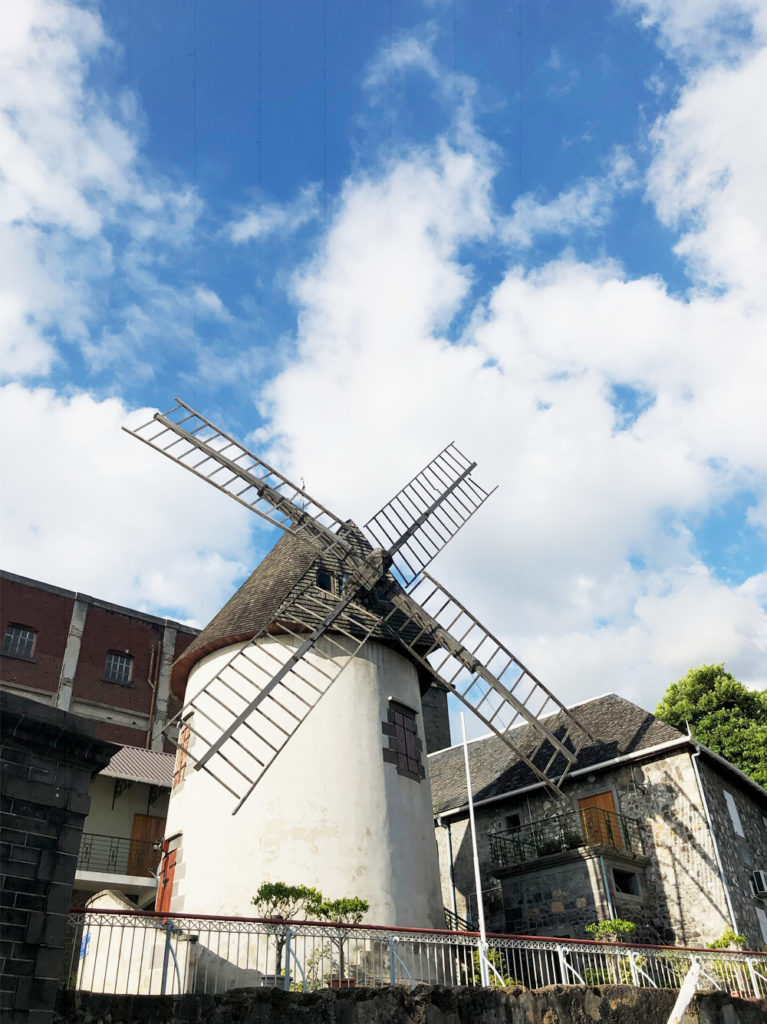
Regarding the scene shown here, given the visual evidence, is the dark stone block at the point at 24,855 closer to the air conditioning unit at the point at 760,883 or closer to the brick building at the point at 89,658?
the air conditioning unit at the point at 760,883

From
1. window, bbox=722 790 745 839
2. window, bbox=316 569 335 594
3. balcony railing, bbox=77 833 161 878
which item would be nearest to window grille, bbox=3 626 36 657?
balcony railing, bbox=77 833 161 878

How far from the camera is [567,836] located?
1991 centimetres

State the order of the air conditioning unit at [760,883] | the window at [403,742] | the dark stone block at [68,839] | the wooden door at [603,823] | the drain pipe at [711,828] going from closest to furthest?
the dark stone block at [68,839]
the window at [403,742]
the drain pipe at [711,828]
the wooden door at [603,823]
the air conditioning unit at [760,883]

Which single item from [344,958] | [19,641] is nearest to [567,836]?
[344,958]

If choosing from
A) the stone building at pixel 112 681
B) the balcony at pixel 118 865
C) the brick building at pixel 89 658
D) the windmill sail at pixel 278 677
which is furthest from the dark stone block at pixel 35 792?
the brick building at pixel 89 658

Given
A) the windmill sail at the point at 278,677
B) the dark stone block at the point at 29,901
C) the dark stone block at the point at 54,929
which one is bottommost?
the dark stone block at the point at 54,929

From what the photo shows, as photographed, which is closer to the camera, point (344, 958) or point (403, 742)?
point (344, 958)

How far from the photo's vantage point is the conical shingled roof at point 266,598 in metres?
17.4

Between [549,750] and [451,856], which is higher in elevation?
[549,750]

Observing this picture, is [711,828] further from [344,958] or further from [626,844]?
[344,958]

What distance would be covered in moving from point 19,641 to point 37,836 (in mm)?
22497

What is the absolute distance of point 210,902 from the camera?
14617mm

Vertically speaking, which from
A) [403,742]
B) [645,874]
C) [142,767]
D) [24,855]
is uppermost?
[142,767]

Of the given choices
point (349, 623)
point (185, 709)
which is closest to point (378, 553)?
point (349, 623)
